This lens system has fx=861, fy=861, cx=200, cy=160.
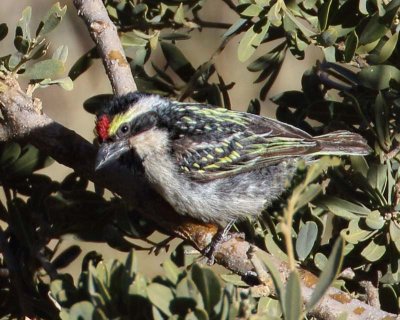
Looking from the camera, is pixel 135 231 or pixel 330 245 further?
pixel 135 231

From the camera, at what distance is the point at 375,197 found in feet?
10.4

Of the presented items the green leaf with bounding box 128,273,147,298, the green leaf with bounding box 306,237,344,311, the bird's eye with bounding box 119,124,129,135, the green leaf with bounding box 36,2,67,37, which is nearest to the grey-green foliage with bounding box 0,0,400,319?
the green leaf with bounding box 36,2,67,37

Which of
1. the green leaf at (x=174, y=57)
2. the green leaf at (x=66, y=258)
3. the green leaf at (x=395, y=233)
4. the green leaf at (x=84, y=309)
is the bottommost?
the green leaf at (x=395, y=233)

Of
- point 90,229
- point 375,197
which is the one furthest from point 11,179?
point 375,197

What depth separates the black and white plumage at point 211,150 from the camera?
13.4ft

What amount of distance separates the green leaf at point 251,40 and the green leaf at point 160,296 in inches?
69.0

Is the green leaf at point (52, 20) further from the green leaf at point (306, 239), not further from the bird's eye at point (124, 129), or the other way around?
the green leaf at point (306, 239)

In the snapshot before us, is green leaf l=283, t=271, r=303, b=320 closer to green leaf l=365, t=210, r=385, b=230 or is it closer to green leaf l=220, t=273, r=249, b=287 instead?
green leaf l=220, t=273, r=249, b=287

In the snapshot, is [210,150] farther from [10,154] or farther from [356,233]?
[356,233]

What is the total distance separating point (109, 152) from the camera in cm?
374

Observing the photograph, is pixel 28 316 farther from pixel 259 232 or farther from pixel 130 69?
pixel 130 69

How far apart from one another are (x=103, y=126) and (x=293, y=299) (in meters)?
2.32

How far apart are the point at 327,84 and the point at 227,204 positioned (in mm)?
920

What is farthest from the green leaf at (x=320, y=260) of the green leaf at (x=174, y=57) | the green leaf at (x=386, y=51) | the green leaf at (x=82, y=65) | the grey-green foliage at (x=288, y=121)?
the green leaf at (x=82, y=65)
